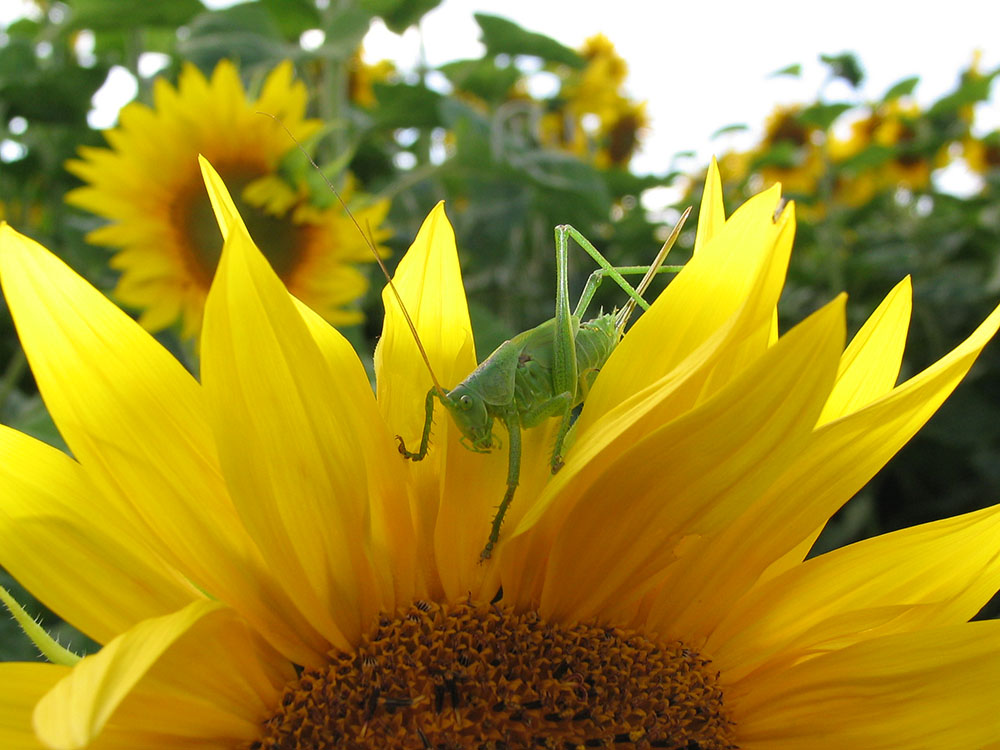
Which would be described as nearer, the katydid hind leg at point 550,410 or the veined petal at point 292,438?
the veined petal at point 292,438

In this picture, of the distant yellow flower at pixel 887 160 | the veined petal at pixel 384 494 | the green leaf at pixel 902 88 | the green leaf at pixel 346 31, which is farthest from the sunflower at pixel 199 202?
the distant yellow flower at pixel 887 160

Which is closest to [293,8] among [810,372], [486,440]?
[486,440]

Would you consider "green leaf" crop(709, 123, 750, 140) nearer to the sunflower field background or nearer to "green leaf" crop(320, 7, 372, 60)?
the sunflower field background

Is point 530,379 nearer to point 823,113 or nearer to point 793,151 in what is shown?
point 823,113

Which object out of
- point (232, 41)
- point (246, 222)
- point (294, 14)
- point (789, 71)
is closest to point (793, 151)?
point (789, 71)

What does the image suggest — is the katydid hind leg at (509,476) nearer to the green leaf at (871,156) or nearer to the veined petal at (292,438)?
the veined petal at (292,438)

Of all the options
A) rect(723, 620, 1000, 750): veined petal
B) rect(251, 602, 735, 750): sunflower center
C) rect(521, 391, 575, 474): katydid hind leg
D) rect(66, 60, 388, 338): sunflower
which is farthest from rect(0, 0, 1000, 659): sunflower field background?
rect(723, 620, 1000, 750): veined petal
